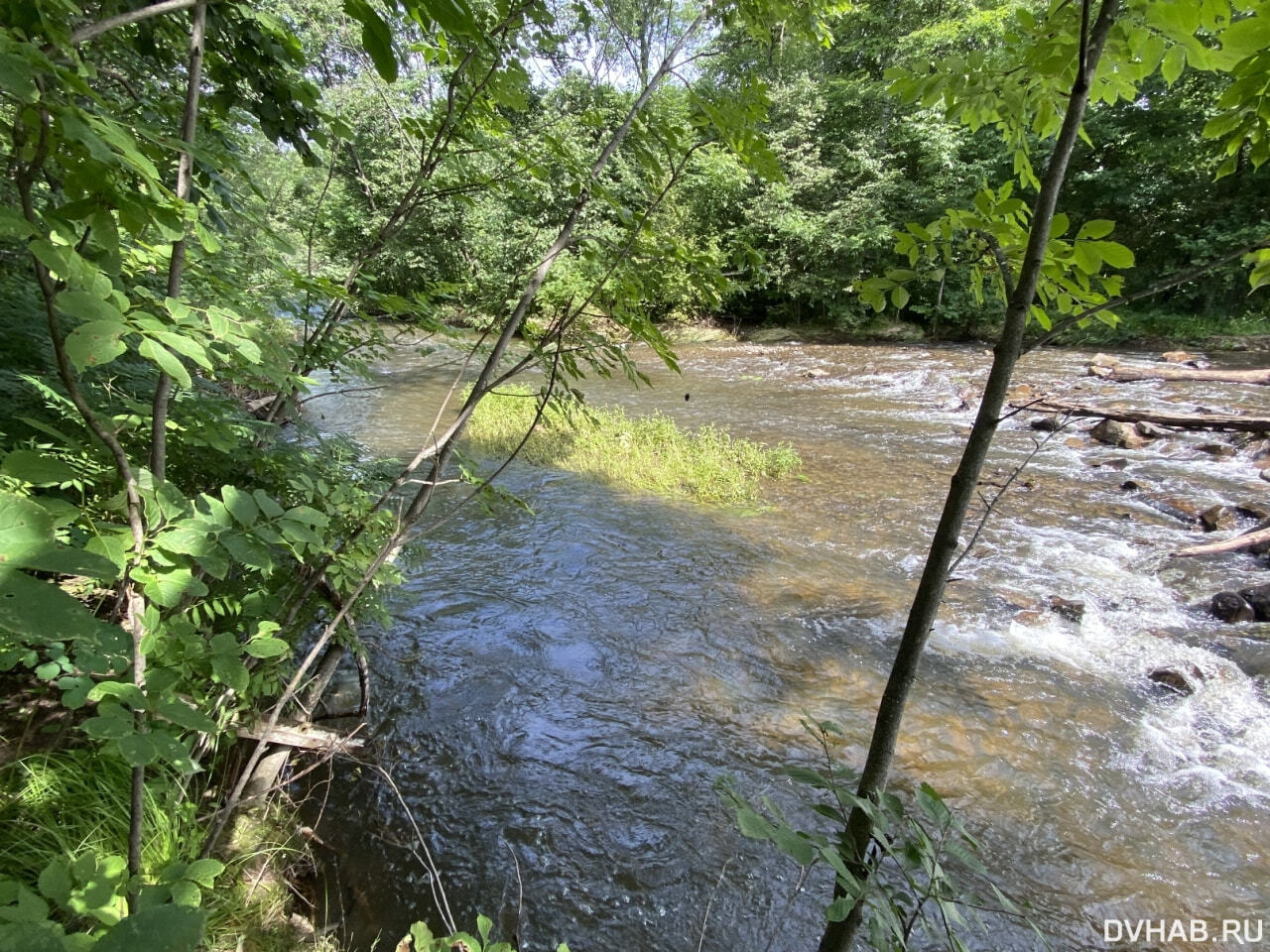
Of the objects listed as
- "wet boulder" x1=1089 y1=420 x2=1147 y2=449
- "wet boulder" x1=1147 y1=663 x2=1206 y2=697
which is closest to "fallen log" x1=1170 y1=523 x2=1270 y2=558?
"wet boulder" x1=1147 y1=663 x2=1206 y2=697

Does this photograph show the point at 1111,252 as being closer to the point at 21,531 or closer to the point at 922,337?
the point at 21,531

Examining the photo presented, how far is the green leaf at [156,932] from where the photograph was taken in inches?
31.5

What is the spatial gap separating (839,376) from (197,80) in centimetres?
1508

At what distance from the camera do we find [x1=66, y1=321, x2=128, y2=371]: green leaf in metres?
0.78

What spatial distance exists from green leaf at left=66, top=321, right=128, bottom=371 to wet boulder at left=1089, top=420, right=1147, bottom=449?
1126 centimetres

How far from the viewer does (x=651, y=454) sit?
8438 mm

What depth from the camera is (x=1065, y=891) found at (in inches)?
104

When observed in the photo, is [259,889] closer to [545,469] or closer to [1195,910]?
[1195,910]

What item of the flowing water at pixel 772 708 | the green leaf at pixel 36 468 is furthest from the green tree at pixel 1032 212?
the green leaf at pixel 36 468

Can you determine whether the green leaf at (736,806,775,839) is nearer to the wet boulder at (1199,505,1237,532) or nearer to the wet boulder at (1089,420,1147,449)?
the wet boulder at (1199,505,1237,532)

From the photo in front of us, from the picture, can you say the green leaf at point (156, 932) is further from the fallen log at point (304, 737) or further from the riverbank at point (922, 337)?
the riverbank at point (922, 337)

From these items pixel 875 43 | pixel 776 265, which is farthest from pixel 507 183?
pixel 875 43

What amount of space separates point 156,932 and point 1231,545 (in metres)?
7.76

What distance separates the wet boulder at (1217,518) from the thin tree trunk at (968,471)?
7290mm
